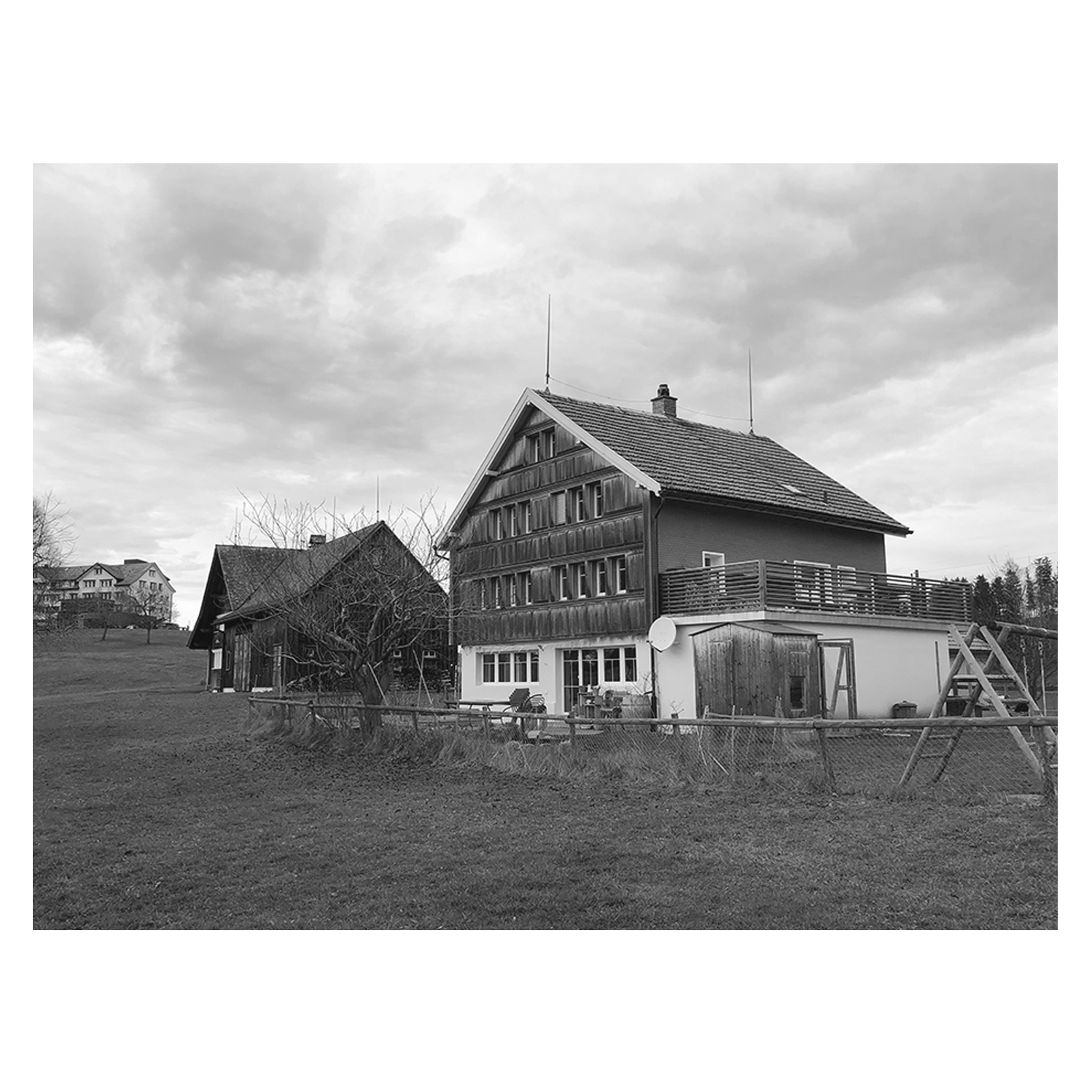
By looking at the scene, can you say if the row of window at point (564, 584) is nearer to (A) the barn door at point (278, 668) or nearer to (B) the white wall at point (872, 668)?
(B) the white wall at point (872, 668)

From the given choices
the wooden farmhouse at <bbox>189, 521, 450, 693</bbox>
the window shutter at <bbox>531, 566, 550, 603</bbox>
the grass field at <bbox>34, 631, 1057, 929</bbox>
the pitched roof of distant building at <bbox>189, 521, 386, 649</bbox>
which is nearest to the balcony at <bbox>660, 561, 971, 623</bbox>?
the window shutter at <bbox>531, 566, 550, 603</bbox>

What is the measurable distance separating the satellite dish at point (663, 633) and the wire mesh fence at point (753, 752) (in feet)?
20.4

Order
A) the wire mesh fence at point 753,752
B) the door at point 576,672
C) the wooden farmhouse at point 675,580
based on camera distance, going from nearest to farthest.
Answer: the wire mesh fence at point 753,752, the wooden farmhouse at point 675,580, the door at point 576,672

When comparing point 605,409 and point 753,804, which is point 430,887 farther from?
point 605,409

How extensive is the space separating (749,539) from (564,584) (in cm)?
584

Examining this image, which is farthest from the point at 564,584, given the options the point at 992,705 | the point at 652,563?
the point at 992,705

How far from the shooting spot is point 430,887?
8.74m

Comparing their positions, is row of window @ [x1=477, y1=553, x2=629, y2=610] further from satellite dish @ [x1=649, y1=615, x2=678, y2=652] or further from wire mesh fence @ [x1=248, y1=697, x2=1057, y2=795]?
wire mesh fence @ [x1=248, y1=697, x2=1057, y2=795]

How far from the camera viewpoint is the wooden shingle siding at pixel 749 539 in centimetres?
2912

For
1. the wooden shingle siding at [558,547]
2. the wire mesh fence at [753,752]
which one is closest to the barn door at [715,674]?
the wire mesh fence at [753,752]

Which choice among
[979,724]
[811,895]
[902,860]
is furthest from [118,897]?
[979,724]

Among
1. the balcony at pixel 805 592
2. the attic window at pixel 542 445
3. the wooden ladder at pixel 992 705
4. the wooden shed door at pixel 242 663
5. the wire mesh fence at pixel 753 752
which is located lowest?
the wooden shed door at pixel 242 663

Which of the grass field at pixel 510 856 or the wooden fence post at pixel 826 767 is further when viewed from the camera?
the wooden fence post at pixel 826 767

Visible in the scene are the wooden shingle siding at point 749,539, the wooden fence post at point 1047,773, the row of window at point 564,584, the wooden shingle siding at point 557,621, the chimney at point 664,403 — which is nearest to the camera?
the wooden fence post at point 1047,773
